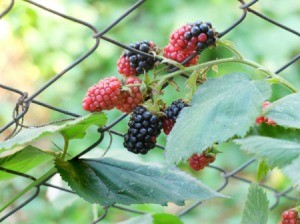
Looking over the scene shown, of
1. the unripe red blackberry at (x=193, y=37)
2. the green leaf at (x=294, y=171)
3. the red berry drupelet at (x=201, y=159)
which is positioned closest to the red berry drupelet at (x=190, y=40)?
the unripe red blackberry at (x=193, y=37)

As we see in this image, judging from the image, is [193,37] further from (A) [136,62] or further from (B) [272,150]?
(B) [272,150]

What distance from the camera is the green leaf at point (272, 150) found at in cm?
67

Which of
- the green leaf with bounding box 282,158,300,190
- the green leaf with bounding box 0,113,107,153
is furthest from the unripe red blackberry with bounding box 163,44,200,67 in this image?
the green leaf with bounding box 282,158,300,190

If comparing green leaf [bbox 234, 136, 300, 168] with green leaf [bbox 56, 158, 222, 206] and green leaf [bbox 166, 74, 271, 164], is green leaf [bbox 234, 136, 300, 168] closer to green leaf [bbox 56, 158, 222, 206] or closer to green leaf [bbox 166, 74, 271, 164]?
green leaf [bbox 166, 74, 271, 164]

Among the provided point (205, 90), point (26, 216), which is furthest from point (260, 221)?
point (26, 216)

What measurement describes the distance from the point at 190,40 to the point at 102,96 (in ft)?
0.39

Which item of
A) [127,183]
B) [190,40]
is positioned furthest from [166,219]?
[190,40]

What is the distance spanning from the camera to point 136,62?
0.83m

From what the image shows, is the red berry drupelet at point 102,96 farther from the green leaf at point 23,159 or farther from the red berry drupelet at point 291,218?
the red berry drupelet at point 291,218

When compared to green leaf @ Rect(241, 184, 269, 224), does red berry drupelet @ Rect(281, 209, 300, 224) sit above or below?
below

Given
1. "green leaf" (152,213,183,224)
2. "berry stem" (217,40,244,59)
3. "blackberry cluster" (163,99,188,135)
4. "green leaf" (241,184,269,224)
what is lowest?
"green leaf" (241,184,269,224)

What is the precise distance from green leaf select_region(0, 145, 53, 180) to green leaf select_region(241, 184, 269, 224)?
8.7 inches

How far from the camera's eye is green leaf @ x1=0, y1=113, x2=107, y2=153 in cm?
73

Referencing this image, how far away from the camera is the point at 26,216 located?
239 centimetres
